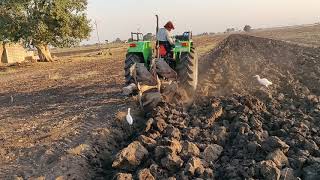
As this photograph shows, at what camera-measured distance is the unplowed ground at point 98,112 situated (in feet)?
24.6

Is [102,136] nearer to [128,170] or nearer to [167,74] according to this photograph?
[128,170]

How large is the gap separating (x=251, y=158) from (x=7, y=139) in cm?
433

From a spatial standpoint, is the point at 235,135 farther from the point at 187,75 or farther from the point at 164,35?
the point at 164,35

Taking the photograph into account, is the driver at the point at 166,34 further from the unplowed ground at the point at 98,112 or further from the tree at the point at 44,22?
the tree at the point at 44,22

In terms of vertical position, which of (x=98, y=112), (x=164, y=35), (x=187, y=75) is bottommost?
(x=98, y=112)

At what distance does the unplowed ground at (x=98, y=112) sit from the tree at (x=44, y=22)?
1076 cm

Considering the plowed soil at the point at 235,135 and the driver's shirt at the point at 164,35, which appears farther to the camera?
the driver's shirt at the point at 164,35

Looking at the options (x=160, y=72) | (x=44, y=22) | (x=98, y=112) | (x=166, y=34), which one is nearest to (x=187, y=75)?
(x=160, y=72)

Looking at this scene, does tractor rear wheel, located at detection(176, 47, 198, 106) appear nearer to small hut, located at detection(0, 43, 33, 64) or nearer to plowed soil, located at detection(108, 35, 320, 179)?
plowed soil, located at detection(108, 35, 320, 179)

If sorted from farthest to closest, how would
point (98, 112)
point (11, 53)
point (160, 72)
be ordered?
point (11, 53) < point (160, 72) < point (98, 112)

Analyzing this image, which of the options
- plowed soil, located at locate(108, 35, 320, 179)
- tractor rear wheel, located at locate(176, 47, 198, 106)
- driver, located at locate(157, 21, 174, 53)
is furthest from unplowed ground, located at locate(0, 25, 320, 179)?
driver, located at locate(157, 21, 174, 53)

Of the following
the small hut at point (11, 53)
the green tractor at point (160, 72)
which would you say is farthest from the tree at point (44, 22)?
the green tractor at point (160, 72)

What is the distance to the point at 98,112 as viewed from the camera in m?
10.7

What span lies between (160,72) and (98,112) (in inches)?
64.7
